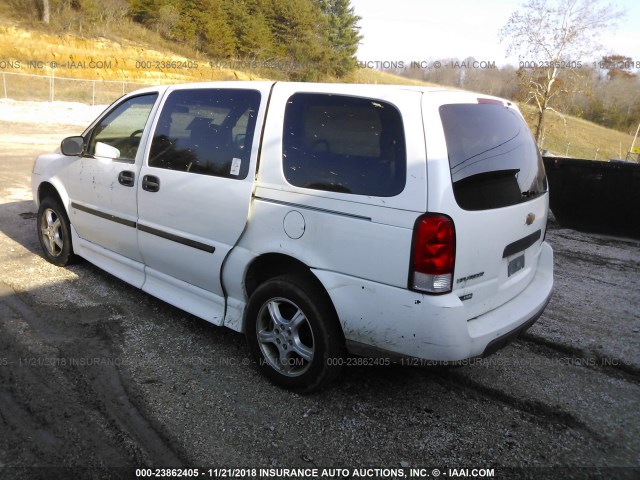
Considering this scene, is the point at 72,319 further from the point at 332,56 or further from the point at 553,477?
the point at 332,56

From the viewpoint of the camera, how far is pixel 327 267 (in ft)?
8.95

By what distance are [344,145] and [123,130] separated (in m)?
2.49

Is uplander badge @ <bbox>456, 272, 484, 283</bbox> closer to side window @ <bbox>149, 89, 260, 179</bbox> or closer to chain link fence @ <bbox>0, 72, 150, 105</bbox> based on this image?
side window @ <bbox>149, 89, 260, 179</bbox>

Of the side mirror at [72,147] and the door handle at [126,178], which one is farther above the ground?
the side mirror at [72,147]

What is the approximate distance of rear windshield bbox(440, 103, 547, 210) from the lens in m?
2.57

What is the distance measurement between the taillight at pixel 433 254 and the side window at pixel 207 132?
1.28 m

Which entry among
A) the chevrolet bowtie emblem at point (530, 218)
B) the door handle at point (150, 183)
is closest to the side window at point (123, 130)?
the door handle at point (150, 183)

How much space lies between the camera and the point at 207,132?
3.49 m

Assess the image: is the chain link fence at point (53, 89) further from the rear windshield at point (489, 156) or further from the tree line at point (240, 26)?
the rear windshield at point (489, 156)

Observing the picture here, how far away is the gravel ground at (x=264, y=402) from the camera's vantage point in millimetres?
2496

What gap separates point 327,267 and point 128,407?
4.66 feet

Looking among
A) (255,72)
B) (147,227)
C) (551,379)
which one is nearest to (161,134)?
(147,227)

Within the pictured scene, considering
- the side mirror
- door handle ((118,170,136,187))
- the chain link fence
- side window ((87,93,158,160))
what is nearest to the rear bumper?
door handle ((118,170,136,187))

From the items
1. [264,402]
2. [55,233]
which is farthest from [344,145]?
[55,233]
